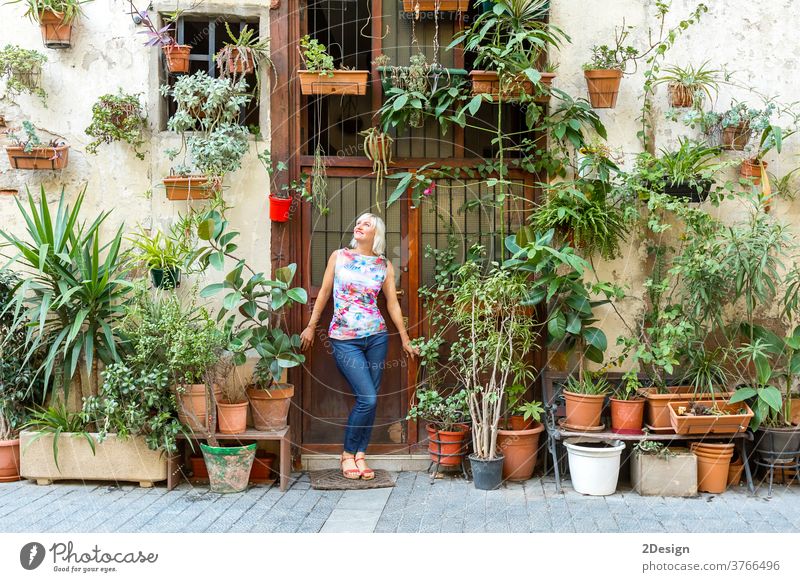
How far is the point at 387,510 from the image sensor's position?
14.8 feet

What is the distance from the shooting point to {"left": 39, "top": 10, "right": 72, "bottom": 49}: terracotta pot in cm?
513

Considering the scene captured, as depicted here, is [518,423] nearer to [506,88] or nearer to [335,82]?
[506,88]

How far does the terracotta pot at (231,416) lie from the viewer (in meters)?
4.88

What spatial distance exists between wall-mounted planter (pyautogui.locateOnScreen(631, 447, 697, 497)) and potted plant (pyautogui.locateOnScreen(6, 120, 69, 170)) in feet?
13.6

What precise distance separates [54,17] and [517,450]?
406 cm

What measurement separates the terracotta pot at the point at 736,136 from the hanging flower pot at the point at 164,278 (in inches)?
144

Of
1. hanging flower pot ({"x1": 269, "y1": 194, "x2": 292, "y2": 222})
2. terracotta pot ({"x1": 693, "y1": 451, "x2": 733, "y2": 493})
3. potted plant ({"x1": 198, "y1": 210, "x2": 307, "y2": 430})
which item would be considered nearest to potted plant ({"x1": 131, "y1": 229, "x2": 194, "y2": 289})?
potted plant ({"x1": 198, "y1": 210, "x2": 307, "y2": 430})

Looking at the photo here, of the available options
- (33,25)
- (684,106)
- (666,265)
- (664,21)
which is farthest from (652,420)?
(33,25)

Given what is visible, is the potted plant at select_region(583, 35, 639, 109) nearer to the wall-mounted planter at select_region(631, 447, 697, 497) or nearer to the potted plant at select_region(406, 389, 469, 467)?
the potted plant at select_region(406, 389, 469, 467)

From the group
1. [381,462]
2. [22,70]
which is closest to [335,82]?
[22,70]

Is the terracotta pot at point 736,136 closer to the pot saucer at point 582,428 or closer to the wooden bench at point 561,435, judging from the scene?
the wooden bench at point 561,435

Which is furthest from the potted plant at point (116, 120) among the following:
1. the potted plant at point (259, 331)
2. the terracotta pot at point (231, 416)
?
the terracotta pot at point (231, 416)

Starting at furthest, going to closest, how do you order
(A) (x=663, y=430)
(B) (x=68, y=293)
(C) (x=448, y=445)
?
1. (C) (x=448, y=445)
2. (A) (x=663, y=430)
3. (B) (x=68, y=293)

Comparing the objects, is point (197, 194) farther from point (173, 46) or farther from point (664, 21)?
point (664, 21)
